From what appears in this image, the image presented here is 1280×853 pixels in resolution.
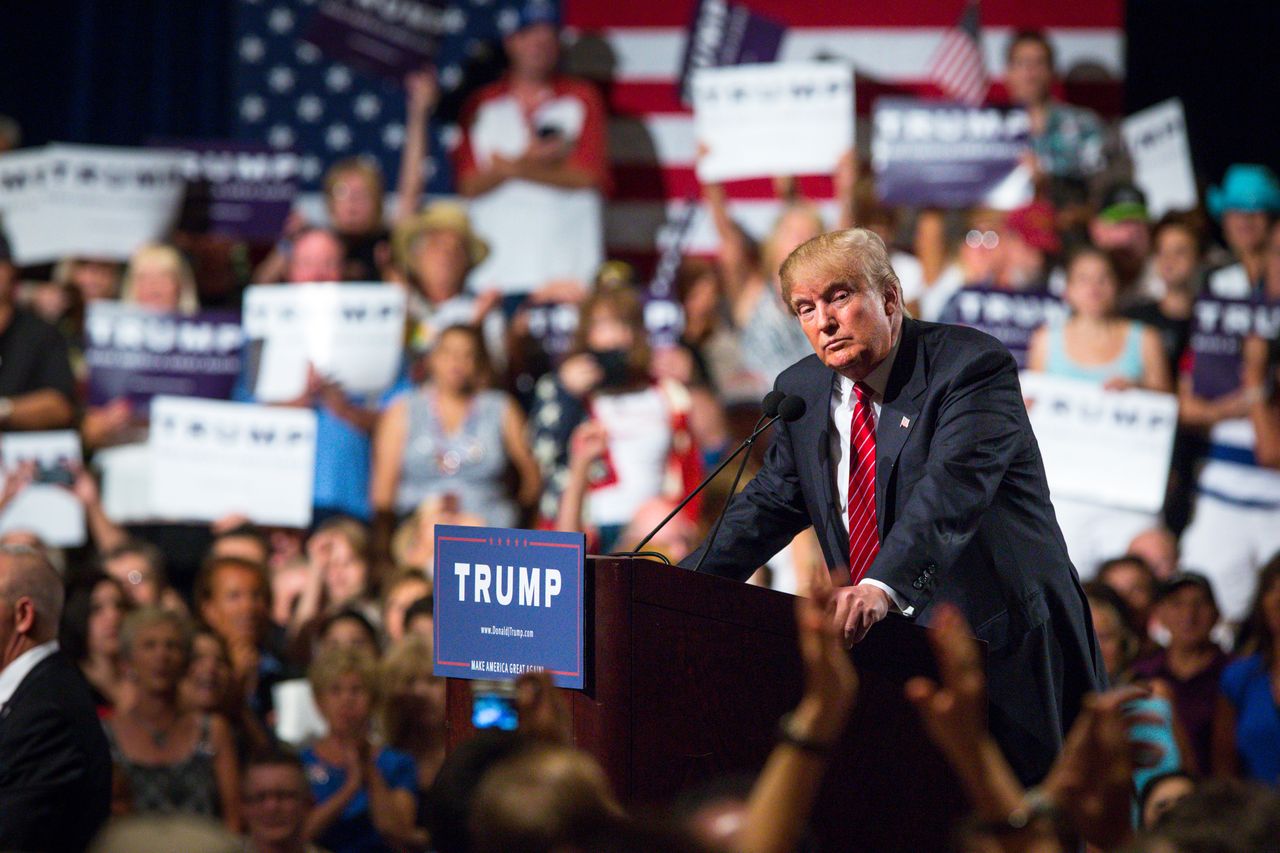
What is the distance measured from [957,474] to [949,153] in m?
4.58

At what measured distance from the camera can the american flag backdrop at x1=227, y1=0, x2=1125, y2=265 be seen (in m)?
8.39

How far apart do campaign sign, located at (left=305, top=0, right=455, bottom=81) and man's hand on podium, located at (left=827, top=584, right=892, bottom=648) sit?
5.76 m

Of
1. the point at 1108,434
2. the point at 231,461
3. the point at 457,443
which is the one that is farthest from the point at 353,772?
the point at 1108,434

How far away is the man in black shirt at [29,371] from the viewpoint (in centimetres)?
683

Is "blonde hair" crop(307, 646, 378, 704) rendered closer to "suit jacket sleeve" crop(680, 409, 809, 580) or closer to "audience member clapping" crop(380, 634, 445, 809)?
"audience member clapping" crop(380, 634, 445, 809)

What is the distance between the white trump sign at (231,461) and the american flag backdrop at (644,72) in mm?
2227

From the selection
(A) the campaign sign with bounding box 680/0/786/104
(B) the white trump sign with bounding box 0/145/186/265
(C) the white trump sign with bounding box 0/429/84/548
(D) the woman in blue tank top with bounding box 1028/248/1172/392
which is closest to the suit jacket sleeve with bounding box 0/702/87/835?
(C) the white trump sign with bounding box 0/429/84/548

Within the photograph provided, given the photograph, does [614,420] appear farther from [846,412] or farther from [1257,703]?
[846,412]

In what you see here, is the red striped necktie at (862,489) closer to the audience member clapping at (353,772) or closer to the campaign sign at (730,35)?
the audience member clapping at (353,772)

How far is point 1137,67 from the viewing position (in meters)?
8.51

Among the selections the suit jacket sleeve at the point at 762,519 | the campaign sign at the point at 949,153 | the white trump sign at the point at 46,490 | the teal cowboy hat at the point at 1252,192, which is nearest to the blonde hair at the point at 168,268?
the white trump sign at the point at 46,490

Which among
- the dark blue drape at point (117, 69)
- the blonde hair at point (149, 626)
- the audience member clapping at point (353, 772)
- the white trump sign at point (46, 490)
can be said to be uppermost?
the dark blue drape at point (117, 69)

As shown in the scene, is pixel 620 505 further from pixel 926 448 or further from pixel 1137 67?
pixel 1137 67

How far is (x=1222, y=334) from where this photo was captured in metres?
6.37
